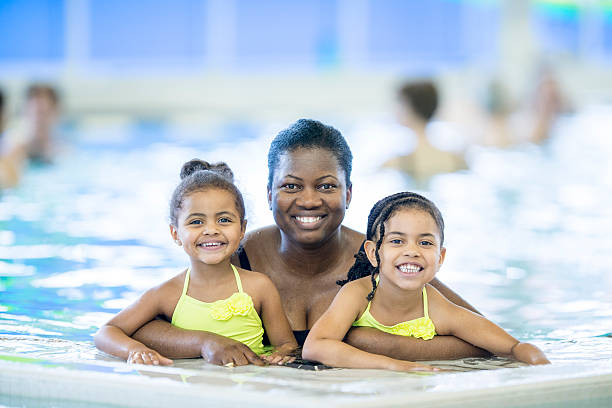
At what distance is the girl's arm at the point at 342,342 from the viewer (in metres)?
3.05

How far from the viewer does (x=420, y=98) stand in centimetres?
928

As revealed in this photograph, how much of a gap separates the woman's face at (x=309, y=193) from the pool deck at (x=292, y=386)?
730mm

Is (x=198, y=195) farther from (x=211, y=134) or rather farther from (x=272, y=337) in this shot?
(x=211, y=134)

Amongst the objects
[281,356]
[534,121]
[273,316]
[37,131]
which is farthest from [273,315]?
[534,121]

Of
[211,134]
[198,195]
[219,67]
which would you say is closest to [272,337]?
[198,195]

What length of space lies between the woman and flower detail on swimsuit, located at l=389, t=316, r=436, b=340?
3 cm

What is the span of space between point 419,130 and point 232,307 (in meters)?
6.09

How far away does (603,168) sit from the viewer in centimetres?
1157

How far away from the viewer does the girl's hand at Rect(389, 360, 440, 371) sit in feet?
9.88

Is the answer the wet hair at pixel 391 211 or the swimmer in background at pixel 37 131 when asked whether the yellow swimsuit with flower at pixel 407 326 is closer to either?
the wet hair at pixel 391 211

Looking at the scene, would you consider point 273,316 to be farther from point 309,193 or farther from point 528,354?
point 528,354

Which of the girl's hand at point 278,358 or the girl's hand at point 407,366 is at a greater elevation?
the girl's hand at point 278,358

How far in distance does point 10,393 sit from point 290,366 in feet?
3.05

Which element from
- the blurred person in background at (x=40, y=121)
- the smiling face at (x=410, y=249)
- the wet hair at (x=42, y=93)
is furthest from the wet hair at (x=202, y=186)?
the wet hair at (x=42, y=93)
